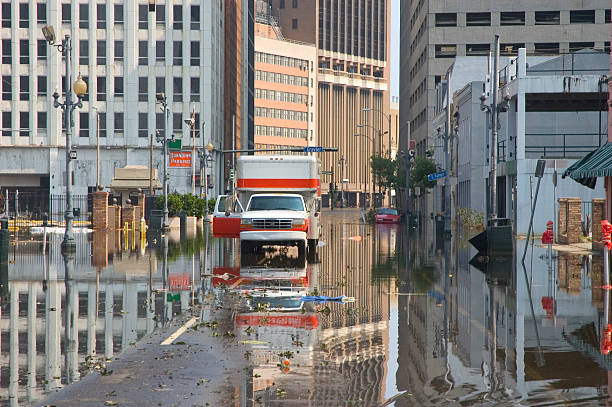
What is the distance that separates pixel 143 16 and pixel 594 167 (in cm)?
7009

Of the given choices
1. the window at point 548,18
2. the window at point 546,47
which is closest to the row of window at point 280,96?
the window at point 548,18

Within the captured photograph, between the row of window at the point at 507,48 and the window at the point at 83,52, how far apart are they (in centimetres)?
3692

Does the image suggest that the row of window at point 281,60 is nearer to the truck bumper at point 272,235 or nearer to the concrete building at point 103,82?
the concrete building at point 103,82

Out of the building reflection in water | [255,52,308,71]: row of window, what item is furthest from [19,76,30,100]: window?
[255,52,308,71]: row of window

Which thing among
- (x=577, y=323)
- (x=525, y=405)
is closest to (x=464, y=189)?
(x=577, y=323)

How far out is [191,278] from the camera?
2156 centimetres

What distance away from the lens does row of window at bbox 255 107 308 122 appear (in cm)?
17938

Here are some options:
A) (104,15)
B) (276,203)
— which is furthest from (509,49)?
(276,203)

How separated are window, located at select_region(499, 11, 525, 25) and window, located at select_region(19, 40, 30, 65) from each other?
161ft

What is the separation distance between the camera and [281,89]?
183 m

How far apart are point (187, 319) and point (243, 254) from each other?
1453 centimetres

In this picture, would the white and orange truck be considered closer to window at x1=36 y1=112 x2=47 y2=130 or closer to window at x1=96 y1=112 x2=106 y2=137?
window at x1=96 y1=112 x2=106 y2=137

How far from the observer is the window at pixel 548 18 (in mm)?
99606

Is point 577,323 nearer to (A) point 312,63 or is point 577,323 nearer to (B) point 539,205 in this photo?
(B) point 539,205
